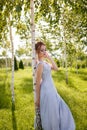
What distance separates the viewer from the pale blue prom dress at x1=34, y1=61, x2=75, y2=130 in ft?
25.5

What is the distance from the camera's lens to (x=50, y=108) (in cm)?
782

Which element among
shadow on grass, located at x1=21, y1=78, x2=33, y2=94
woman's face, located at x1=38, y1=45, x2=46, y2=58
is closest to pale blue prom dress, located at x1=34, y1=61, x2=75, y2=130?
woman's face, located at x1=38, y1=45, x2=46, y2=58

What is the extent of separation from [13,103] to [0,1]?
599cm

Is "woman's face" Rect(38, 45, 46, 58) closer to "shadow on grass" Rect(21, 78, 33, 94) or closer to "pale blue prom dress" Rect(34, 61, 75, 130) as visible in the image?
"pale blue prom dress" Rect(34, 61, 75, 130)

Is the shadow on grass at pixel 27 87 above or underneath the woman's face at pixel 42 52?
underneath

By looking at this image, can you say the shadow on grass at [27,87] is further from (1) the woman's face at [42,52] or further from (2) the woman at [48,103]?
(1) the woman's face at [42,52]

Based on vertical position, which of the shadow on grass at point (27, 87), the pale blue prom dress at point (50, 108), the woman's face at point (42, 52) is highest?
the woman's face at point (42, 52)

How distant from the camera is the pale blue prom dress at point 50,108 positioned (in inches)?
306

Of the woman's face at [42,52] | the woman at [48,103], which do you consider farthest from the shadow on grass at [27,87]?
the woman's face at [42,52]

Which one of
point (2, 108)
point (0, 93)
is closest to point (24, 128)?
point (2, 108)

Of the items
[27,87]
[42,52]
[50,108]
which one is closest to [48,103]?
[50,108]

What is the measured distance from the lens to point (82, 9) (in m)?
10.2

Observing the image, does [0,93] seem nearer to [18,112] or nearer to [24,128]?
[18,112]

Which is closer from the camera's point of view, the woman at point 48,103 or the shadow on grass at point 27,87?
the woman at point 48,103
